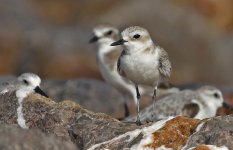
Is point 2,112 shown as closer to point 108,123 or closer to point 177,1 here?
point 108,123

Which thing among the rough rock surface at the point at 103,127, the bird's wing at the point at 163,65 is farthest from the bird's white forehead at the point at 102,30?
the rough rock surface at the point at 103,127

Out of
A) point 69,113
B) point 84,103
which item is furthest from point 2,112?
point 84,103

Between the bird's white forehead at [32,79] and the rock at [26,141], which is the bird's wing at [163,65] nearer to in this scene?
the bird's white forehead at [32,79]

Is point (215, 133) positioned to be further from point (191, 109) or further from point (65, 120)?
point (191, 109)

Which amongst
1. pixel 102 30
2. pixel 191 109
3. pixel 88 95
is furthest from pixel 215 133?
pixel 102 30

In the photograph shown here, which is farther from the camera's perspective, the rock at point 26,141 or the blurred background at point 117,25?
the blurred background at point 117,25

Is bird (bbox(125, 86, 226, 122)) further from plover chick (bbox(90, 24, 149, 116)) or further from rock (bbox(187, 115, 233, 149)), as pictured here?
rock (bbox(187, 115, 233, 149))
